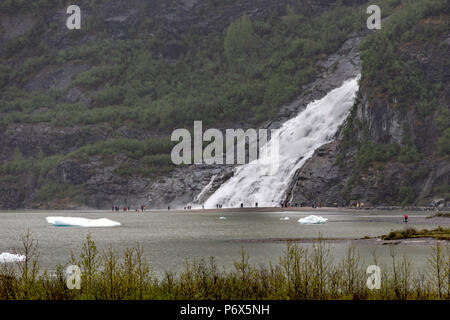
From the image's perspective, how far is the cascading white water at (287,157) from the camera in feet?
495

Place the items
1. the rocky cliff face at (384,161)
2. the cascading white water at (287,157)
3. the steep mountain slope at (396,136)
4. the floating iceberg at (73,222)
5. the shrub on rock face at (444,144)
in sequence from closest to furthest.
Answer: the floating iceberg at (73,222) → the shrub on rock face at (444,144) → the rocky cliff face at (384,161) → the steep mountain slope at (396,136) → the cascading white water at (287,157)

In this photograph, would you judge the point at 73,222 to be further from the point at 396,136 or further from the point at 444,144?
the point at 396,136

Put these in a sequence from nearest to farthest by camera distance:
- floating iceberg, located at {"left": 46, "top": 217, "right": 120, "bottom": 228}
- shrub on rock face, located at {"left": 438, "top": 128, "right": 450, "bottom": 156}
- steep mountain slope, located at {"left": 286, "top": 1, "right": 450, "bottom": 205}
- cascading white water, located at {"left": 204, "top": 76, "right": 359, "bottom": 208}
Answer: floating iceberg, located at {"left": 46, "top": 217, "right": 120, "bottom": 228} → shrub on rock face, located at {"left": 438, "top": 128, "right": 450, "bottom": 156} → steep mountain slope, located at {"left": 286, "top": 1, "right": 450, "bottom": 205} → cascading white water, located at {"left": 204, "top": 76, "right": 359, "bottom": 208}

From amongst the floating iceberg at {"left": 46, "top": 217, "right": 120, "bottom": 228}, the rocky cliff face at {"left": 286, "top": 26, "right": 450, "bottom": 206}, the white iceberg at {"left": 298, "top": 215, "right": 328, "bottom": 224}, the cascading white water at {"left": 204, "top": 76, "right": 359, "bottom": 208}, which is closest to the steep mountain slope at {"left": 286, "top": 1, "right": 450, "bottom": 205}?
the rocky cliff face at {"left": 286, "top": 26, "right": 450, "bottom": 206}

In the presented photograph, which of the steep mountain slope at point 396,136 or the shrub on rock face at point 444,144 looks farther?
the steep mountain slope at point 396,136

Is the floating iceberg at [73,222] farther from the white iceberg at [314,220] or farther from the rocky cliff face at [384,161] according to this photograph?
the rocky cliff face at [384,161]

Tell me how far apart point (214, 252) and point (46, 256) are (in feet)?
38.3

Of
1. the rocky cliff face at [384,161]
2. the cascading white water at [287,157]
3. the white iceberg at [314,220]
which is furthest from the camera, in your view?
the cascading white water at [287,157]

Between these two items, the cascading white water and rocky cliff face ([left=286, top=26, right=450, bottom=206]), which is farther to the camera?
the cascading white water

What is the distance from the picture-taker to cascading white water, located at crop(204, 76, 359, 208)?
150750mm

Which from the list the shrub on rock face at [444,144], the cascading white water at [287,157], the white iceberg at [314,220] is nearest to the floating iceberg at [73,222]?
the white iceberg at [314,220]

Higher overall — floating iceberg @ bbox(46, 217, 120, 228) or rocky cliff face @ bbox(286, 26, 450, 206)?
rocky cliff face @ bbox(286, 26, 450, 206)

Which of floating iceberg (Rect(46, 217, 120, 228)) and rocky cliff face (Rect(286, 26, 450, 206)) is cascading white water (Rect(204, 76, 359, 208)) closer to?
rocky cliff face (Rect(286, 26, 450, 206))

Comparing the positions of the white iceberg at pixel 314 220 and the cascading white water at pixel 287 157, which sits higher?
the cascading white water at pixel 287 157
